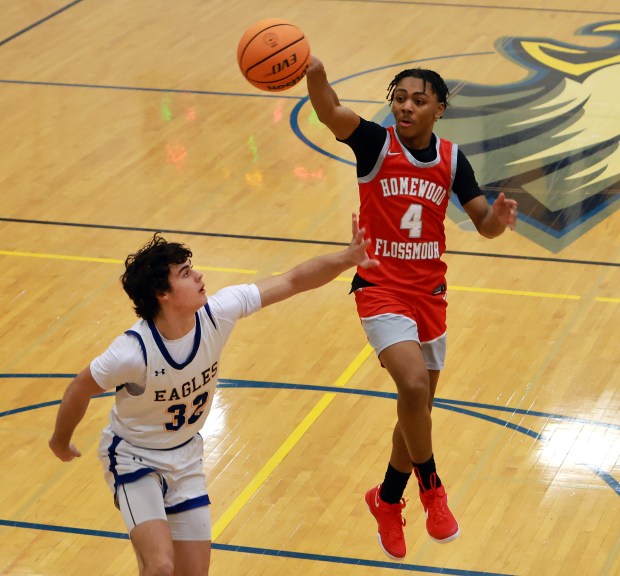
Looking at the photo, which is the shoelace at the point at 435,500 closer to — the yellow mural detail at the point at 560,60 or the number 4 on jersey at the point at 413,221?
the number 4 on jersey at the point at 413,221

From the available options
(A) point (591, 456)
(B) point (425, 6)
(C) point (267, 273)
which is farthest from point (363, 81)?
(A) point (591, 456)

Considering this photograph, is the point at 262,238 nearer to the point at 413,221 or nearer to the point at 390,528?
the point at 390,528

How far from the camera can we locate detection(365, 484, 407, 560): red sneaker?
298 inches

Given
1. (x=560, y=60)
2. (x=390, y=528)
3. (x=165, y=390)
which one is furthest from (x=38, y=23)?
(x=165, y=390)

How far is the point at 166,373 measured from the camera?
6.59m

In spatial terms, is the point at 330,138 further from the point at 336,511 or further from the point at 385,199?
the point at 385,199

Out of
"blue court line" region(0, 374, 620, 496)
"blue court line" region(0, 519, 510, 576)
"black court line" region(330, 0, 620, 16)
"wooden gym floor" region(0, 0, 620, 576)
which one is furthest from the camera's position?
"black court line" region(330, 0, 620, 16)

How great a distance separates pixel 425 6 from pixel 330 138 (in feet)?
19.0

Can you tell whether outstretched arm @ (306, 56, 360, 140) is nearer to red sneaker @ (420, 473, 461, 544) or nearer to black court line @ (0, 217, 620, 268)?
red sneaker @ (420, 473, 461, 544)

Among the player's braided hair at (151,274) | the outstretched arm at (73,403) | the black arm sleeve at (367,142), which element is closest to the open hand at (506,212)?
the black arm sleeve at (367,142)

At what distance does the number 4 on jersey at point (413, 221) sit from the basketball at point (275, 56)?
97 centimetres

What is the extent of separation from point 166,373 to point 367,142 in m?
1.69

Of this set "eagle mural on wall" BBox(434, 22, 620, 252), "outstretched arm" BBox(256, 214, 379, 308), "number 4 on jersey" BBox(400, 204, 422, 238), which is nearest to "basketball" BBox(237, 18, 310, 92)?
"number 4 on jersey" BBox(400, 204, 422, 238)

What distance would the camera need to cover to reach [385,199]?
23.2 ft
